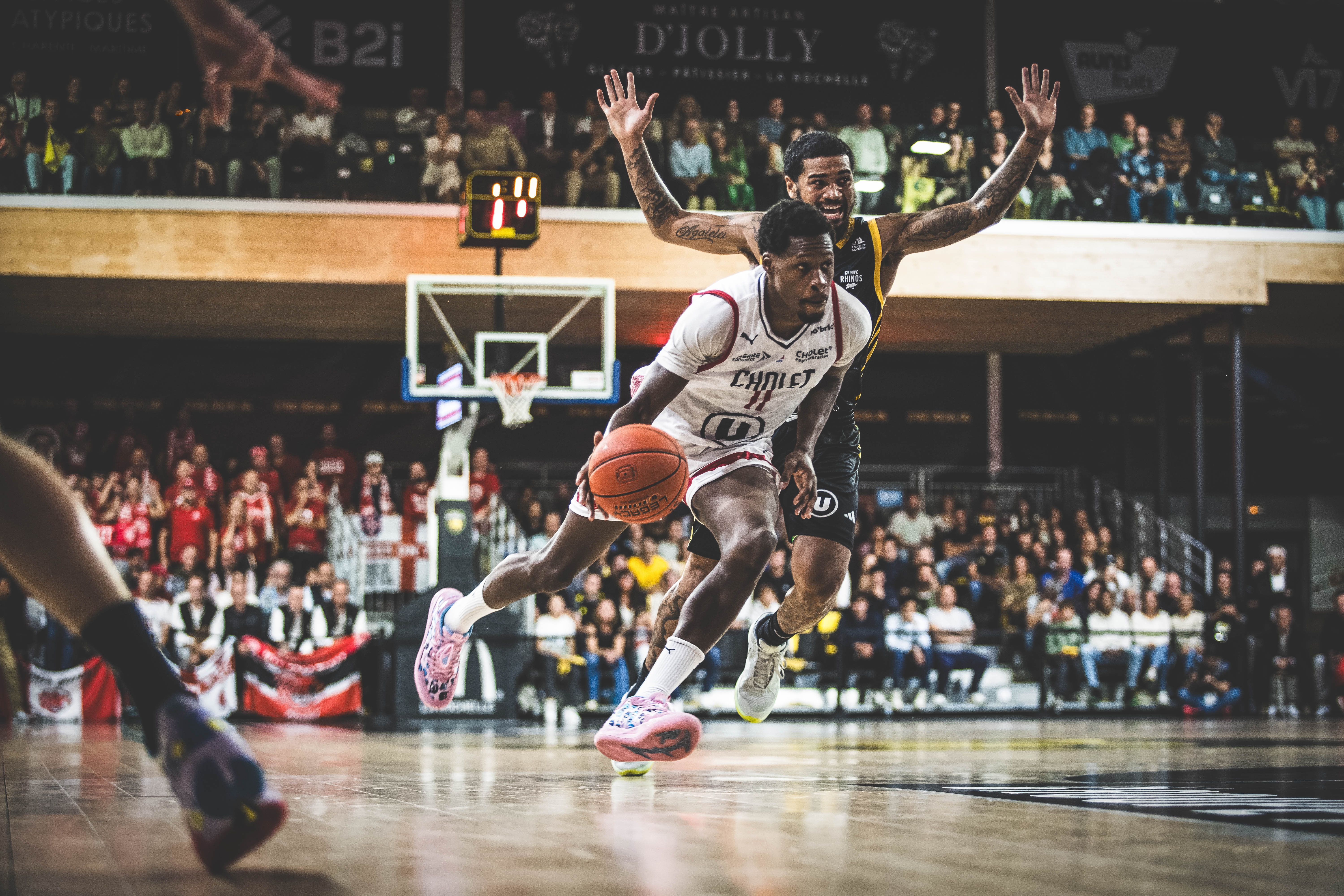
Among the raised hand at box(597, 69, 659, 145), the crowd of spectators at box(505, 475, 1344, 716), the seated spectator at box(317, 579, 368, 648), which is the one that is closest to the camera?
the raised hand at box(597, 69, 659, 145)

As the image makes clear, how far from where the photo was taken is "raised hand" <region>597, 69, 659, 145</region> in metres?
4.81

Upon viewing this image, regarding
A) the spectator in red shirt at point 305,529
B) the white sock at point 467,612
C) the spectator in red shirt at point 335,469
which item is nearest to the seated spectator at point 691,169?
the spectator in red shirt at point 335,469

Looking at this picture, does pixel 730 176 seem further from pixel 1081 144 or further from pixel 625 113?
pixel 625 113

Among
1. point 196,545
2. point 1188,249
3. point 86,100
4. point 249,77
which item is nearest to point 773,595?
point 196,545

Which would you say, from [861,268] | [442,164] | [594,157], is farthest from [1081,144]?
[861,268]

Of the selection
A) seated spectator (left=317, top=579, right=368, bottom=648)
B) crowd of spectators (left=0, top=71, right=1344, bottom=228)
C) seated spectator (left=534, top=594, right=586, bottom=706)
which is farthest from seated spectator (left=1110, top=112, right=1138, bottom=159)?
seated spectator (left=317, top=579, right=368, bottom=648)

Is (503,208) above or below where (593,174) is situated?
below

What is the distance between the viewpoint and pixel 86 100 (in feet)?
44.7

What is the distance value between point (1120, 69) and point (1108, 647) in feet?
31.8

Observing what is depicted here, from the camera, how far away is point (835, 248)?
4.98 meters

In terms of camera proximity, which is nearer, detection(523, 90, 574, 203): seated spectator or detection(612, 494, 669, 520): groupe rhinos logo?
detection(612, 494, 669, 520): groupe rhinos logo

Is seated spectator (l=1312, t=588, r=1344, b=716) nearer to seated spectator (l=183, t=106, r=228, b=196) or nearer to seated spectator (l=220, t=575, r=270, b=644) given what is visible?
seated spectator (l=220, t=575, r=270, b=644)

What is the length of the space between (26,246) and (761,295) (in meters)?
12.0

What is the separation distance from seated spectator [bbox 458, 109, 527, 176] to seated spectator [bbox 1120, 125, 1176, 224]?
681 centimetres
